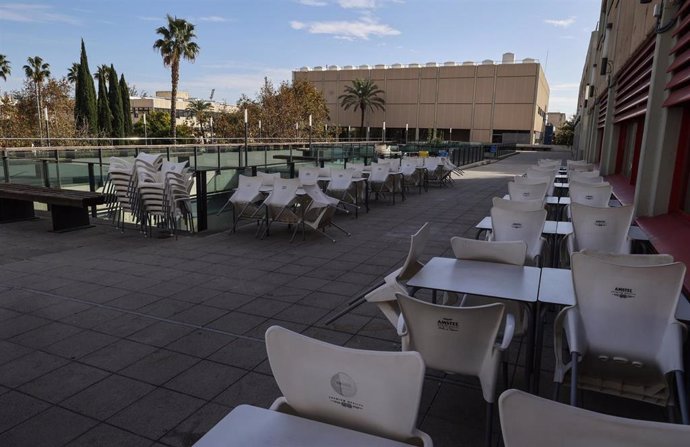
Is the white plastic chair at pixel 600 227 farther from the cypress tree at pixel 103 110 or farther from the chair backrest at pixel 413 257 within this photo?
the cypress tree at pixel 103 110

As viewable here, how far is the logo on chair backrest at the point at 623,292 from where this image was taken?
2423mm

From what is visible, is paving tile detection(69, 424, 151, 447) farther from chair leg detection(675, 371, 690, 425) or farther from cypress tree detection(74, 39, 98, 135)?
cypress tree detection(74, 39, 98, 135)

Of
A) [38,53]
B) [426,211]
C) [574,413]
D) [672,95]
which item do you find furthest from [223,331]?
[38,53]

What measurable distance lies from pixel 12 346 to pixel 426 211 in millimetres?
7835

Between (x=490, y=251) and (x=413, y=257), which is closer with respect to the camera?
(x=413, y=257)

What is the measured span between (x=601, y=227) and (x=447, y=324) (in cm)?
280

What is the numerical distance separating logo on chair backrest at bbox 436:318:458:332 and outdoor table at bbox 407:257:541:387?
1.85 ft

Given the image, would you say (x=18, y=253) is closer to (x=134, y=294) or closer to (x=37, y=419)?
(x=134, y=294)

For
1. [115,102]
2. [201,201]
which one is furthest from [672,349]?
[115,102]

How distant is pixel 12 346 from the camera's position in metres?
3.60

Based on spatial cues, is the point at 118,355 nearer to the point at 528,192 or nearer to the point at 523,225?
the point at 523,225

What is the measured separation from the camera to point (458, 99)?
5538 centimetres

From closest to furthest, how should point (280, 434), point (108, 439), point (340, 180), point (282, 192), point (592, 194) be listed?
point (280, 434) < point (108, 439) < point (592, 194) < point (282, 192) < point (340, 180)

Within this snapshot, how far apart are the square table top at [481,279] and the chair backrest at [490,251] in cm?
5
